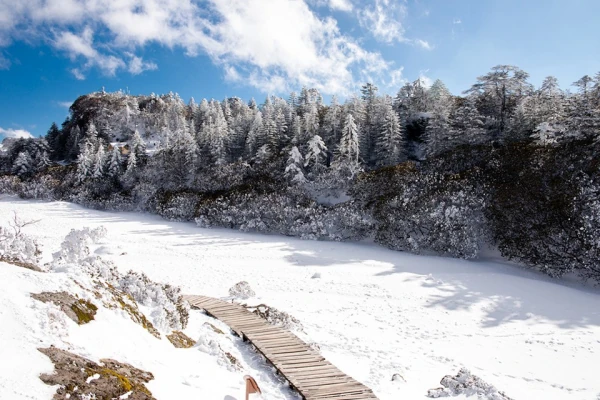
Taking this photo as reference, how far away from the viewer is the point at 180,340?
28.4ft

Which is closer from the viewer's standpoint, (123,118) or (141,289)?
(141,289)

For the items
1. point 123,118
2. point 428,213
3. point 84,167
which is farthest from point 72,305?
point 123,118

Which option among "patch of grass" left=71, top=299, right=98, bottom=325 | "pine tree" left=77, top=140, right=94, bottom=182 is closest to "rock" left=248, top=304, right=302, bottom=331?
"patch of grass" left=71, top=299, right=98, bottom=325

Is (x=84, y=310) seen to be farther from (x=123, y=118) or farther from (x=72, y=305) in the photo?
(x=123, y=118)

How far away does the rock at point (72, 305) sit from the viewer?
6.02 metres

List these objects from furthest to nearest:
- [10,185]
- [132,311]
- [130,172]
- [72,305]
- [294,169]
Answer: [10,185]
[130,172]
[294,169]
[132,311]
[72,305]

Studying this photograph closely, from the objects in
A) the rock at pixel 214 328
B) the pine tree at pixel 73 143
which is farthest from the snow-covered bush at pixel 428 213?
the pine tree at pixel 73 143

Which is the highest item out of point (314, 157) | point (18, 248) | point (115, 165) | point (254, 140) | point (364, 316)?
point (254, 140)

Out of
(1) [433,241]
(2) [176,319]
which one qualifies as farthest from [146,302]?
(1) [433,241]

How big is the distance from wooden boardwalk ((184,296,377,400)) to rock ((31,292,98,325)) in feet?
15.4

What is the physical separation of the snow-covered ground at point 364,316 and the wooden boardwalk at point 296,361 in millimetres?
495

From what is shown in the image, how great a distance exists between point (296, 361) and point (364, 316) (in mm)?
7098

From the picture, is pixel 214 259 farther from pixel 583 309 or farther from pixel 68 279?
pixel 583 309

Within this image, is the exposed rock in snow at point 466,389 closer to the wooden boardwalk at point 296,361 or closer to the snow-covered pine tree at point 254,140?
the wooden boardwalk at point 296,361
